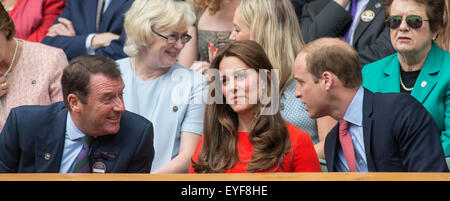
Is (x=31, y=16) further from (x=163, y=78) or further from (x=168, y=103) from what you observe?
(x=168, y=103)

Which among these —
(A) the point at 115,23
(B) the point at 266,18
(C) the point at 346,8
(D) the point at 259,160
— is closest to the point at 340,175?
(D) the point at 259,160

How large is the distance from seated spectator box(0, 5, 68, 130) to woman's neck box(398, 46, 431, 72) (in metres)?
1.96

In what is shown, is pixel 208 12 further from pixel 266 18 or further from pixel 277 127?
pixel 277 127

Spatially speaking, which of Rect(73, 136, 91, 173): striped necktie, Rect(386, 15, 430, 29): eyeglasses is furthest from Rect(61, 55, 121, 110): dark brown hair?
Rect(386, 15, 430, 29): eyeglasses

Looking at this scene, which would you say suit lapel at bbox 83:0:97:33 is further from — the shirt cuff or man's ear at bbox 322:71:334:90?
man's ear at bbox 322:71:334:90

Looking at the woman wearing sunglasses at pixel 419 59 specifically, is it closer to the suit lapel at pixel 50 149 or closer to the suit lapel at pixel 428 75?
the suit lapel at pixel 428 75

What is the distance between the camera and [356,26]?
4234mm

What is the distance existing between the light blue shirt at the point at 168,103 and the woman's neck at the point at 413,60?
44.7 inches

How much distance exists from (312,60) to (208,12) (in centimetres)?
170

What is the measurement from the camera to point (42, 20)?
194 inches

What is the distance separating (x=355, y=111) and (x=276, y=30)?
3.29ft

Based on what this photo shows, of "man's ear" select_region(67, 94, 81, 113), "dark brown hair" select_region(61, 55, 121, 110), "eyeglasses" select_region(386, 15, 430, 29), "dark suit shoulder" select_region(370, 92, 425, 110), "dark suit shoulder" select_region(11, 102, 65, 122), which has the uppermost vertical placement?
"eyeglasses" select_region(386, 15, 430, 29)

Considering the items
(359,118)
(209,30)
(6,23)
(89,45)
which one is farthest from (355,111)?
(89,45)

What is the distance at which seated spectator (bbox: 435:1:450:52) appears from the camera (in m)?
3.64
